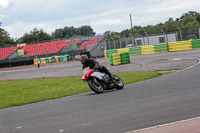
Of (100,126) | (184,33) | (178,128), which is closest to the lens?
(178,128)

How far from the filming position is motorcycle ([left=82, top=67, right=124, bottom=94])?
11.2 metres

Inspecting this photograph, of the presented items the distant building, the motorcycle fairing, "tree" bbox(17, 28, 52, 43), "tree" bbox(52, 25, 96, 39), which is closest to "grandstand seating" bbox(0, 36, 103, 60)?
the distant building

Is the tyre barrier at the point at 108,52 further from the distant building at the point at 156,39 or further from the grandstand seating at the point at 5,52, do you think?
the grandstand seating at the point at 5,52

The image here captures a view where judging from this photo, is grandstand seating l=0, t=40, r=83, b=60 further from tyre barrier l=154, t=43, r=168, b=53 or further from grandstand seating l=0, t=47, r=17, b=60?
tyre barrier l=154, t=43, r=168, b=53

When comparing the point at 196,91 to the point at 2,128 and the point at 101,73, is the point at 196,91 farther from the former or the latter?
the point at 2,128

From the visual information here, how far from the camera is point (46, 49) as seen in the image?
56.8 metres

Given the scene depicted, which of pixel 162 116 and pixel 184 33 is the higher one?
pixel 184 33

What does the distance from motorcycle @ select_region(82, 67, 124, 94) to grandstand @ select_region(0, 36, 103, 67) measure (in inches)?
1402

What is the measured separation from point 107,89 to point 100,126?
6.00 m

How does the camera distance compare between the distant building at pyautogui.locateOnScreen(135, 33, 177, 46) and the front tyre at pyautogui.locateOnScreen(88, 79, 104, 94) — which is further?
the distant building at pyautogui.locateOnScreen(135, 33, 177, 46)

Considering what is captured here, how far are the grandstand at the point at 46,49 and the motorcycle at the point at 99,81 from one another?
35.6 m

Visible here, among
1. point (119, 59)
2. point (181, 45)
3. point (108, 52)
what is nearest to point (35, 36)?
point (108, 52)

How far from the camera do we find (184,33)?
36.4m

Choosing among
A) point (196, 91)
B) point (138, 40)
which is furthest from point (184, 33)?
point (196, 91)
